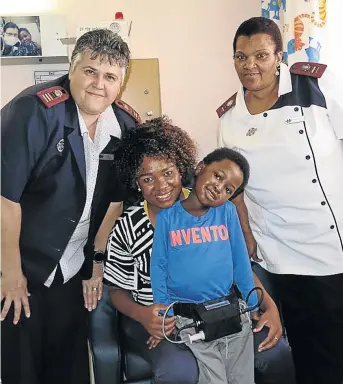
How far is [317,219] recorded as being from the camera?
5.05ft

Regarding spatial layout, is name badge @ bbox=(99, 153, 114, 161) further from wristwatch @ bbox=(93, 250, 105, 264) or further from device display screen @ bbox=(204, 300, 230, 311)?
device display screen @ bbox=(204, 300, 230, 311)

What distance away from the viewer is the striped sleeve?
58.8 inches

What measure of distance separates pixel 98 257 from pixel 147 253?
213 mm

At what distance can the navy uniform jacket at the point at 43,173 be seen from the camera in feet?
4.25

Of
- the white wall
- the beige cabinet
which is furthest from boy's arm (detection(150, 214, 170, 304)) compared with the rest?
the white wall

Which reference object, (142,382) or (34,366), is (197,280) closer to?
(142,382)

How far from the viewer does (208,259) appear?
1.40 m

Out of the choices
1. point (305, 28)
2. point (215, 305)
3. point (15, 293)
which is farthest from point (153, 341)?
point (305, 28)

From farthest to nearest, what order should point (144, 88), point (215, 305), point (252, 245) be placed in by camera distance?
1. point (144, 88)
2. point (252, 245)
3. point (215, 305)

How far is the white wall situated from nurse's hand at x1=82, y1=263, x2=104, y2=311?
1263 mm

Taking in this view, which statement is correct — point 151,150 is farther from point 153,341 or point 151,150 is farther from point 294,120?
point 153,341

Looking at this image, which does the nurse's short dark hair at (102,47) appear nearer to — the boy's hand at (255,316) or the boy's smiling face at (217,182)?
the boy's smiling face at (217,182)

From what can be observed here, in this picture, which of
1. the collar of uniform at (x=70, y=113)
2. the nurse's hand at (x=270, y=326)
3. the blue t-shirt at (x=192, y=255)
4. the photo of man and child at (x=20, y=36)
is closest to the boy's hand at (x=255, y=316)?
the nurse's hand at (x=270, y=326)

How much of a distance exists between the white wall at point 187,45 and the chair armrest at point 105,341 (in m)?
1.30
